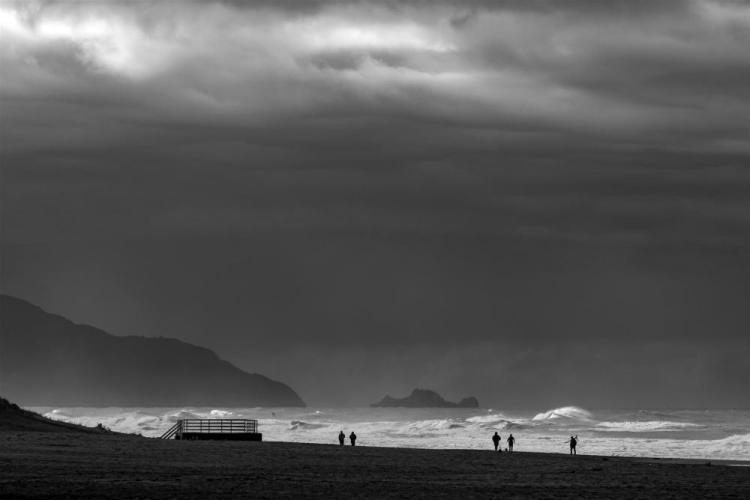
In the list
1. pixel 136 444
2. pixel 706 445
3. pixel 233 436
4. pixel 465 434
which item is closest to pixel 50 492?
pixel 136 444

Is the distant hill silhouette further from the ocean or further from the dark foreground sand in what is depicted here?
the ocean

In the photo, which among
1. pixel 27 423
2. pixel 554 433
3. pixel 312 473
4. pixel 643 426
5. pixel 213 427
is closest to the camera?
pixel 312 473

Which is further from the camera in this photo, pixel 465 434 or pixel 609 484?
pixel 465 434

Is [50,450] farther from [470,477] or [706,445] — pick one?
[706,445]

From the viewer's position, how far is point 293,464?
5853 cm

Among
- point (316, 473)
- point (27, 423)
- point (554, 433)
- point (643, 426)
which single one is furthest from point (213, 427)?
point (643, 426)

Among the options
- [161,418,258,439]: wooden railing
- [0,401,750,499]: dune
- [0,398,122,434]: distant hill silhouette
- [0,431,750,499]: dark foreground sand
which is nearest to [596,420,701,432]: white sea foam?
[161,418,258,439]: wooden railing

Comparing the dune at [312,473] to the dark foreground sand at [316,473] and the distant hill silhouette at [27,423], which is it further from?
the distant hill silhouette at [27,423]

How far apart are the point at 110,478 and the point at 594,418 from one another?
110 m

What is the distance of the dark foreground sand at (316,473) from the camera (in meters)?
42.8

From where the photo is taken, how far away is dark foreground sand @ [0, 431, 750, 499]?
42.8m

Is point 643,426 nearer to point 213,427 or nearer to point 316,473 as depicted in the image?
point 213,427

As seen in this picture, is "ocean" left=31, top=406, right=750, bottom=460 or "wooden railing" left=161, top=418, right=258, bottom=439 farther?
"ocean" left=31, top=406, right=750, bottom=460

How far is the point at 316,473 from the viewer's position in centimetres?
5272
